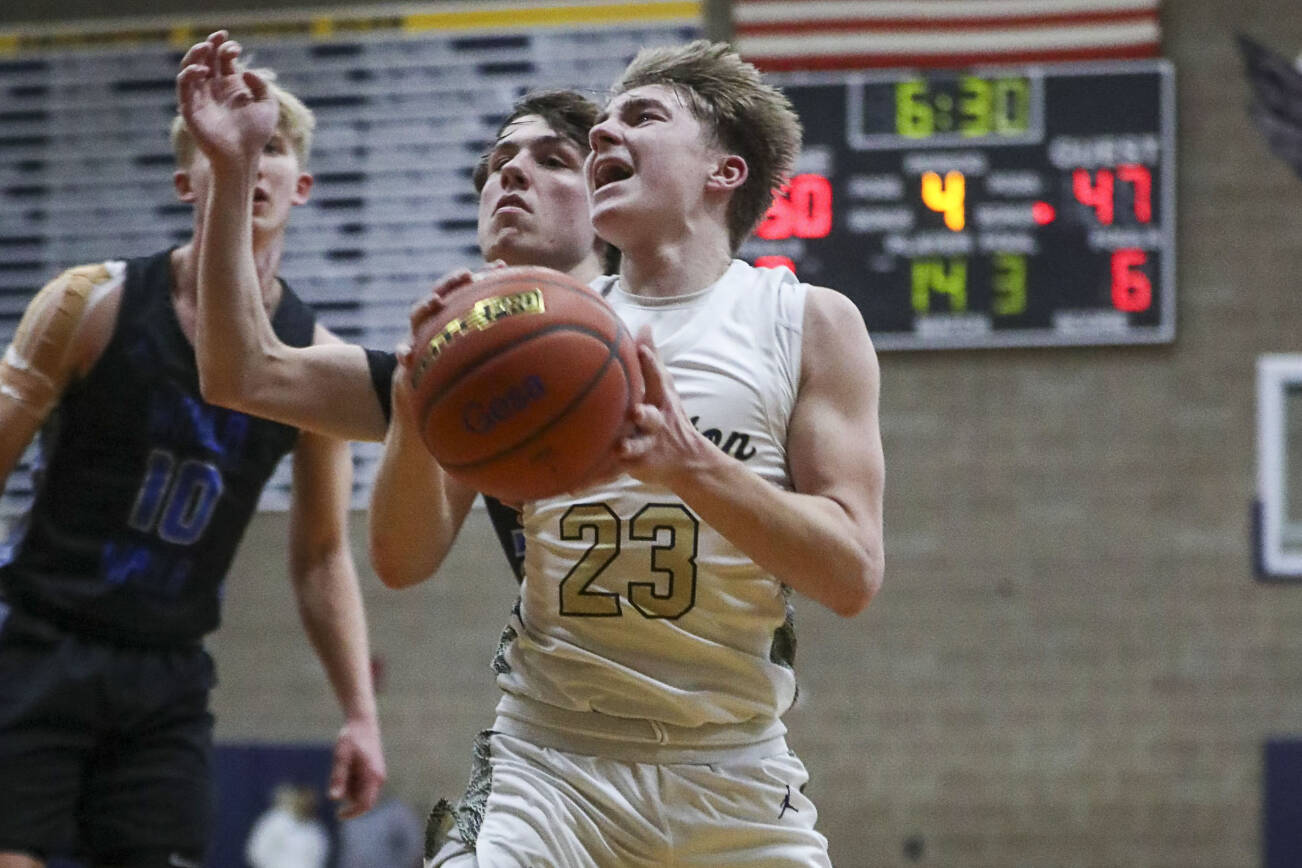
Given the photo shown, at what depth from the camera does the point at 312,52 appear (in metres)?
8.91

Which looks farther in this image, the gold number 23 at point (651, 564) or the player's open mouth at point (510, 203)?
Result: the player's open mouth at point (510, 203)

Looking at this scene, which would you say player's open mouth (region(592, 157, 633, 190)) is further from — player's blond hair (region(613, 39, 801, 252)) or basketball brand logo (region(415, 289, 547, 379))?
basketball brand logo (region(415, 289, 547, 379))

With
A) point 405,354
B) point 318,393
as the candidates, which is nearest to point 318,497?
point 318,393

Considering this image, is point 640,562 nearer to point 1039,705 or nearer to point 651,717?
point 651,717

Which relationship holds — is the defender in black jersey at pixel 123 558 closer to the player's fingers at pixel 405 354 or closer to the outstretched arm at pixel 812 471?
Result: the player's fingers at pixel 405 354

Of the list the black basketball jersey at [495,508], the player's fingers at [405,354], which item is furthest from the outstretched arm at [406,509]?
the player's fingers at [405,354]

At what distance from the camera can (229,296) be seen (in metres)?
2.30

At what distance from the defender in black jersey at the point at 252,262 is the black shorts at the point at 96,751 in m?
0.79

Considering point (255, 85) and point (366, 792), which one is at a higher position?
point (255, 85)

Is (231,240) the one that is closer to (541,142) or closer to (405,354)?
(405,354)

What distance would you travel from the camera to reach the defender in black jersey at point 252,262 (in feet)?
7.48

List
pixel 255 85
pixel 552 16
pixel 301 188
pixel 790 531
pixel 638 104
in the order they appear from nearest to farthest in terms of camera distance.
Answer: pixel 790 531
pixel 255 85
pixel 638 104
pixel 301 188
pixel 552 16

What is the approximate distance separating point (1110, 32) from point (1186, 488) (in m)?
2.35

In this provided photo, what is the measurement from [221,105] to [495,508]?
937 millimetres
